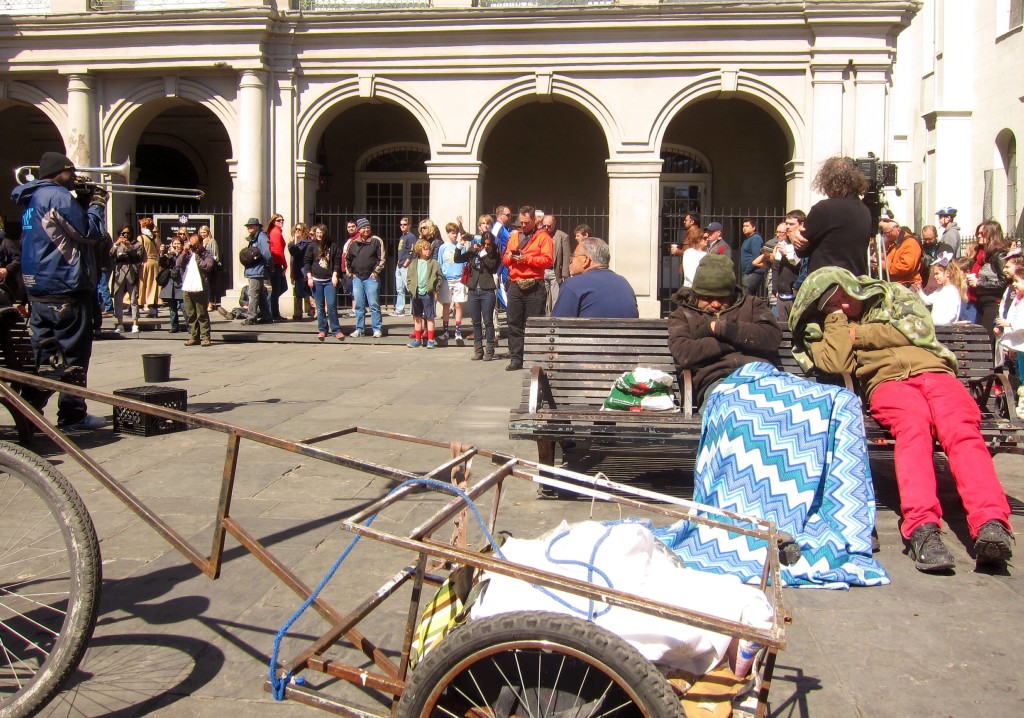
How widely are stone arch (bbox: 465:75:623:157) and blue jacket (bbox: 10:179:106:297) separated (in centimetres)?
1150

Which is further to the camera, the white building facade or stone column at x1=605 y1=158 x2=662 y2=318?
stone column at x1=605 y1=158 x2=662 y2=318

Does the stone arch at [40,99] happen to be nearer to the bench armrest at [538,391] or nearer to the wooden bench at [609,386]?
the wooden bench at [609,386]

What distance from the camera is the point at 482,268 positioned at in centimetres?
1281

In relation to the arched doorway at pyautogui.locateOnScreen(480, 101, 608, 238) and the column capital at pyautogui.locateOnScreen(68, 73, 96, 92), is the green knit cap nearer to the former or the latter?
the arched doorway at pyautogui.locateOnScreen(480, 101, 608, 238)

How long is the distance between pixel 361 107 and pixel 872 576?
19663 mm

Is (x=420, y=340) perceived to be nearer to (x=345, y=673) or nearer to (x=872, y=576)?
(x=872, y=576)

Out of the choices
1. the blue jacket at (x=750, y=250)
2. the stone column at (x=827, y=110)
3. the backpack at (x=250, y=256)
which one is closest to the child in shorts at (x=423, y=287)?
the backpack at (x=250, y=256)

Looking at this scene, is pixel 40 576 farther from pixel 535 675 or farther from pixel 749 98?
pixel 749 98

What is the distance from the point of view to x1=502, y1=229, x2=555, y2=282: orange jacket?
11281mm

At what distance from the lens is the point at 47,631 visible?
335cm

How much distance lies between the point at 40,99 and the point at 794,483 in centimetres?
1885

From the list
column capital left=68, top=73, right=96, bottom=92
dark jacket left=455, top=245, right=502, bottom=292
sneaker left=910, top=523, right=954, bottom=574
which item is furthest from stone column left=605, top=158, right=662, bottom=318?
sneaker left=910, top=523, right=954, bottom=574

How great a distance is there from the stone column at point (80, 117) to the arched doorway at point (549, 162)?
7.97 metres

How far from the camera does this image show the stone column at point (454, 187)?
18125 mm
